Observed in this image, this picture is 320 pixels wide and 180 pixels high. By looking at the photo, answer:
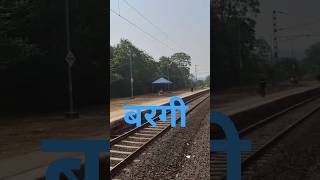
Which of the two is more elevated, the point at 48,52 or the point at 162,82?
the point at 48,52

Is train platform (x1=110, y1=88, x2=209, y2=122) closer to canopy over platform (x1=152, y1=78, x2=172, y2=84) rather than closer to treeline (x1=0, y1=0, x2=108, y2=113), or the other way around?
canopy over platform (x1=152, y1=78, x2=172, y2=84)

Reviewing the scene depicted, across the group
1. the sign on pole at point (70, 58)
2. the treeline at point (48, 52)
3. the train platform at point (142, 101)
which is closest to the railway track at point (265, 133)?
the train platform at point (142, 101)

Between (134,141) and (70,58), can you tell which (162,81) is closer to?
(134,141)

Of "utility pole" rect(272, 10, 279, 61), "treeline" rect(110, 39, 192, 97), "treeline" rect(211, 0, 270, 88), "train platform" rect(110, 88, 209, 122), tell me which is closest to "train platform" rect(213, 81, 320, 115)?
"treeline" rect(211, 0, 270, 88)

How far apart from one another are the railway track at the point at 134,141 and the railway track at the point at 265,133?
4.59 ft

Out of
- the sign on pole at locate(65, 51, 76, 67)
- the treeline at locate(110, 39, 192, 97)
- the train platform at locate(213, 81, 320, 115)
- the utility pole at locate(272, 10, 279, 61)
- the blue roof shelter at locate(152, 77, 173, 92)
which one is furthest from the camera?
the sign on pole at locate(65, 51, 76, 67)

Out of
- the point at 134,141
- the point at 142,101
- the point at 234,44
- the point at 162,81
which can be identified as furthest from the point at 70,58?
the point at 234,44

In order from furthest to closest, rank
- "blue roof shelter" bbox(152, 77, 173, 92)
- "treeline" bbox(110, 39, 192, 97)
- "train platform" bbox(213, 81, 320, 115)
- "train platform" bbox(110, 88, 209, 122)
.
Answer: "blue roof shelter" bbox(152, 77, 173, 92) → "treeline" bbox(110, 39, 192, 97) → "train platform" bbox(110, 88, 209, 122) → "train platform" bbox(213, 81, 320, 115)

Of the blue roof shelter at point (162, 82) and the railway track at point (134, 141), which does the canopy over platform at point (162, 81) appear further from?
the railway track at point (134, 141)

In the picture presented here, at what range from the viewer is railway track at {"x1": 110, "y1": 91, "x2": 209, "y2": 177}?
8595 mm

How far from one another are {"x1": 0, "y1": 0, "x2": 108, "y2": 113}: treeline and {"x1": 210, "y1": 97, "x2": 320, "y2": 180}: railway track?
439cm

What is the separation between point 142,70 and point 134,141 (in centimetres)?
179

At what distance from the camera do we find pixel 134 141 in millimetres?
10734

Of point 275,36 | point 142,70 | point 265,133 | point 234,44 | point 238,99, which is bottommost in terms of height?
point 265,133
